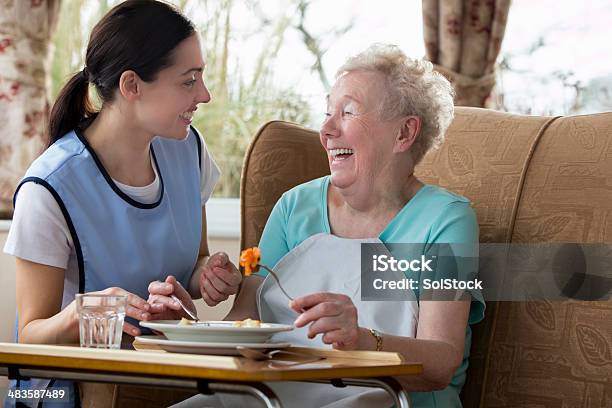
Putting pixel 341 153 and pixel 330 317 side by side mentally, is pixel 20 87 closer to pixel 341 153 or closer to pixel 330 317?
pixel 341 153

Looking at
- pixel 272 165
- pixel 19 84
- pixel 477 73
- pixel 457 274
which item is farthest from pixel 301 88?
pixel 457 274

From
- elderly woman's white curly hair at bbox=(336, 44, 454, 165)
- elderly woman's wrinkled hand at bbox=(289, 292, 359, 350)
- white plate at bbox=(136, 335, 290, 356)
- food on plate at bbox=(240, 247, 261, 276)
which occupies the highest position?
elderly woman's white curly hair at bbox=(336, 44, 454, 165)

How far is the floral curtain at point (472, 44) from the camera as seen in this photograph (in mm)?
3068

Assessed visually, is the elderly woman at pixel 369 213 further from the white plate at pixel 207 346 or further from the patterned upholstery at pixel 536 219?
the white plate at pixel 207 346

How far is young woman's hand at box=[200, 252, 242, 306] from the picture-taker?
1.82m

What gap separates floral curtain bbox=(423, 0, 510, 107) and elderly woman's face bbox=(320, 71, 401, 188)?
3.67 feet

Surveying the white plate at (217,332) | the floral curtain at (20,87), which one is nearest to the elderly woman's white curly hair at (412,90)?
the white plate at (217,332)

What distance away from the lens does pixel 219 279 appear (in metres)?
1.83

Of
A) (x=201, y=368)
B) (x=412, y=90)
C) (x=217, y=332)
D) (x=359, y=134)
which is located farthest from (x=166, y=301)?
(x=412, y=90)

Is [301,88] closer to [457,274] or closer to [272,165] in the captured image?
[272,165]

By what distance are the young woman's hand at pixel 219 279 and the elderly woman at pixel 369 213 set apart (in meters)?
0.12

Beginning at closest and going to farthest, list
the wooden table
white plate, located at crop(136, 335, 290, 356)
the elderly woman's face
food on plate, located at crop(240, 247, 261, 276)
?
1. the wooden table
2. white plate, located at crop(136, 335, 290, 356)
3. food on plate, located at crop(240, 247, 261, 276)
4. the elderly woman's face

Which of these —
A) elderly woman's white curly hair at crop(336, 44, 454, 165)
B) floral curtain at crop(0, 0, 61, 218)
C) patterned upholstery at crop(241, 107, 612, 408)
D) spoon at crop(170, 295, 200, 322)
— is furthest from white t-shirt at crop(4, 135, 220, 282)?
floral curtain at crop(0, 0, 61, 218)

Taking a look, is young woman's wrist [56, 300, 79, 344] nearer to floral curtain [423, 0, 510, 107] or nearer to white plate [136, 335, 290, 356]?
white plate [136, 335, 290, 356]
